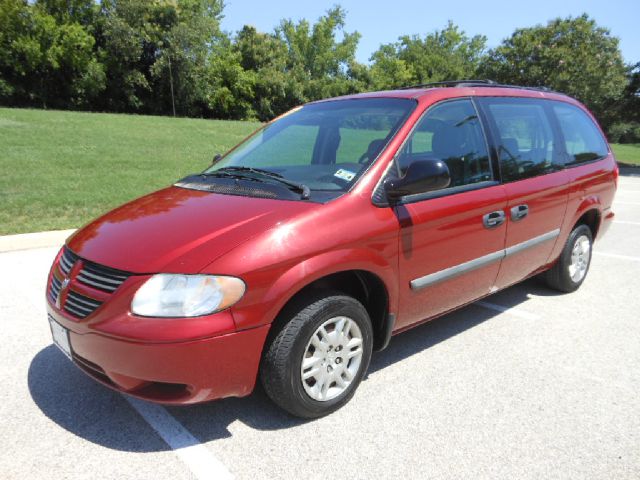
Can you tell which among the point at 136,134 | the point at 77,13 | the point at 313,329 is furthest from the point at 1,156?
the point at 77,13

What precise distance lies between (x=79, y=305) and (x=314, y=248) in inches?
45.9

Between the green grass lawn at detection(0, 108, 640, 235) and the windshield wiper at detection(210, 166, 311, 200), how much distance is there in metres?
0.55

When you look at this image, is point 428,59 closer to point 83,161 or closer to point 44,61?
point 44,61

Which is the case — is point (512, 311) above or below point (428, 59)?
below

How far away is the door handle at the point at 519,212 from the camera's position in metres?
3.55

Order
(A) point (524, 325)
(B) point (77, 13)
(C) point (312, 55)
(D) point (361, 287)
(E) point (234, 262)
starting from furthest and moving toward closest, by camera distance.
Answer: (C) point (312, 55) < (B) point (77, 13) < (A) point (524, 325) < (D) point (361, 287) < (E) point (234, 262)

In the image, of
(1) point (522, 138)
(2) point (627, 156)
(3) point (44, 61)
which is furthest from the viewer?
(3) point (44, 61)

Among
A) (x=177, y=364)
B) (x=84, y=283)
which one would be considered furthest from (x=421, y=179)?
(x=84, y=283)

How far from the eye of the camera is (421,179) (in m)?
2.66

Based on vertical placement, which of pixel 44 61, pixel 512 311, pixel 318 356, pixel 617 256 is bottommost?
pixel 512 311

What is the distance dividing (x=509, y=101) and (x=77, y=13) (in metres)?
42.8

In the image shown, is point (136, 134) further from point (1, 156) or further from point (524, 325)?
point (524, 325)

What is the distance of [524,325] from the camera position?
156 inches

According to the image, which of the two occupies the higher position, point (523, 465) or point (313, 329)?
point (313, 329)
